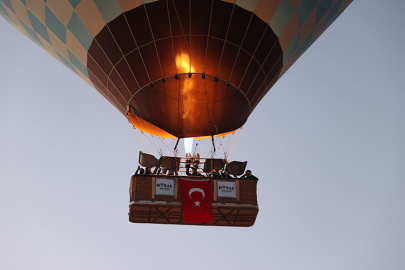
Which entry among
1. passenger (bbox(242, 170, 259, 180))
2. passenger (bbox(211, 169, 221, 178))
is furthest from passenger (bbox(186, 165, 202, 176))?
passenger (bbox(242, 170, 259, 180))

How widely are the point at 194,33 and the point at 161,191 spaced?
3169 mm

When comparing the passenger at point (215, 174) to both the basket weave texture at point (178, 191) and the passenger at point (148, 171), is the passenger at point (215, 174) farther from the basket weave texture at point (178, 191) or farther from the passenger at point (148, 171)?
the passenger at point (148, 171)

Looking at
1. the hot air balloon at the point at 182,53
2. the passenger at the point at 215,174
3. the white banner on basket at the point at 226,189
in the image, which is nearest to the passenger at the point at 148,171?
the hot air balloon at the point at 182,53

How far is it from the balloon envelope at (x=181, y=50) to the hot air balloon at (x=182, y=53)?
0.06 feet

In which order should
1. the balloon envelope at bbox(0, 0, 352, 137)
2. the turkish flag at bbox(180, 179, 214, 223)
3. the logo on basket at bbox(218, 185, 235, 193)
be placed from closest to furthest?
the turkish flag at bbox(180, 179, 214, 223), the logo on basket at bbox(218, 185, 235, 193), the balloon envelope at bbox(0, 0, 352, 137)

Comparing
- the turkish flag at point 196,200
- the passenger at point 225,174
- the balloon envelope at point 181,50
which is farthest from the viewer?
the balloon envelope at point 181,50

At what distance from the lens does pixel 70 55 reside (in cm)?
1182

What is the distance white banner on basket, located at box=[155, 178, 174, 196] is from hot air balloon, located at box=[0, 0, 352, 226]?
118 mm

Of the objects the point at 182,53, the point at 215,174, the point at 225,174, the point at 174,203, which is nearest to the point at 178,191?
the point at 174,203

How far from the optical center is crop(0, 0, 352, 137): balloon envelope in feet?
33.3

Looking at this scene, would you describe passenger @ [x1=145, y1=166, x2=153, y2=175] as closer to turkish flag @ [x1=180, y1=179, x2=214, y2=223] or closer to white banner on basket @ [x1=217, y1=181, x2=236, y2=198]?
turkish flag @ [x1=180, y1=179, x2=214, y2=223]

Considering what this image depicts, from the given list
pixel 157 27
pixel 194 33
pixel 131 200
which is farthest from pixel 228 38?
pixel 131 200

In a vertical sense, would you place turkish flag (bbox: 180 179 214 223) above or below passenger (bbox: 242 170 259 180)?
below

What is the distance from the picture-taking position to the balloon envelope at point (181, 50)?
400 inches
